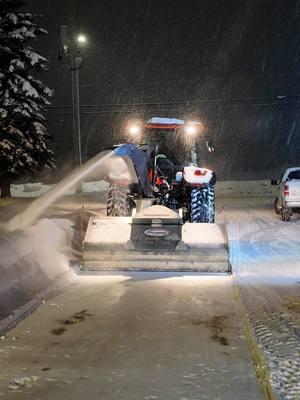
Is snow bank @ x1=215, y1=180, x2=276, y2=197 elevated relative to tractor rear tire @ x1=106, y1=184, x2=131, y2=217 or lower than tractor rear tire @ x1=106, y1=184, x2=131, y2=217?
lower

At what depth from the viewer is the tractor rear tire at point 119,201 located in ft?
37.1

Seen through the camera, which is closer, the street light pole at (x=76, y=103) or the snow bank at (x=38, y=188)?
the street light pole at (x=76, y=103)

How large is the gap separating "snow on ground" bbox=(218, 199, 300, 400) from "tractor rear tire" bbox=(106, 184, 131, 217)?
2.26 metres

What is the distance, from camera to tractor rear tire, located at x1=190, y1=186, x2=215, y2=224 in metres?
11.2

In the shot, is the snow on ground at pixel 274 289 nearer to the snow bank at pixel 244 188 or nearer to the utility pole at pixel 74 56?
the utility pole at pixel 74 56

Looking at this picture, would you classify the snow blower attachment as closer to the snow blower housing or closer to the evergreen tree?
the snow blower housing

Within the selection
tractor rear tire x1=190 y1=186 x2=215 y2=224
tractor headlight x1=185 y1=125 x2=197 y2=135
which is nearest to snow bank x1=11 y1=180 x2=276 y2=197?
tractor headlight x1=185 y1=125 x2=197 y2=135

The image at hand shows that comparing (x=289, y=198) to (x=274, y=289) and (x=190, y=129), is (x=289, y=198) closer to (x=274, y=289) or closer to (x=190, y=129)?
(x=190, y=129)

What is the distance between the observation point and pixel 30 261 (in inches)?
335

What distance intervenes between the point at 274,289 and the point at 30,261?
11.5ft

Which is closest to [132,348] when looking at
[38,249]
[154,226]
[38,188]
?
[154,226]

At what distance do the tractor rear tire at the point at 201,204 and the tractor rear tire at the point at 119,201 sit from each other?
4.20 feet

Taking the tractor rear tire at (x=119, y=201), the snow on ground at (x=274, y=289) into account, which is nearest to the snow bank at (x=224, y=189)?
the snow on ground at (x=274, y=289)

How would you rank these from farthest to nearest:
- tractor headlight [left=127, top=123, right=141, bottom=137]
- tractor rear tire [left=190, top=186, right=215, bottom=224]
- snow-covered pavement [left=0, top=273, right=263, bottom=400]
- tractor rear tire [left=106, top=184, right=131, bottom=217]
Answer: tractor headlight [left=127, top=123, right=141, bottom=137]
tractor rear tire [left=106, top=184, right=131, bottom=217]
tractor rear tire [left=190, top=186, right=215, bottom=224]
snow-covered pavement [left=0, top=273, right=263, bottom=400]
